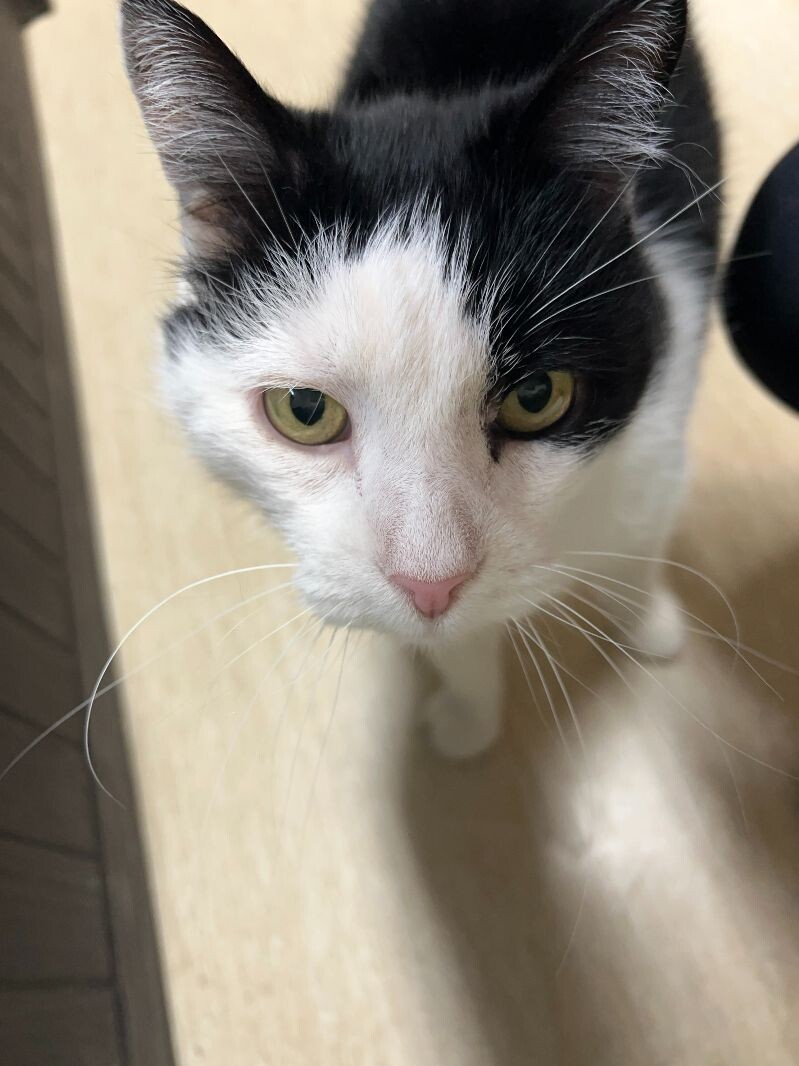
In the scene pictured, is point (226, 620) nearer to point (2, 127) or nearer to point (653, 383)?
point (653, 383)

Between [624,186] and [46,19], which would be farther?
[46,19]

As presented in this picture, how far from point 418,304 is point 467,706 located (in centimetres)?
61

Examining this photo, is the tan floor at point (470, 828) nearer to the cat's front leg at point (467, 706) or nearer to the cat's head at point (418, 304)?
the cat's front leg at point (467, 706)

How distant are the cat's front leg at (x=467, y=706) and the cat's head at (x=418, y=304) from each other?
0.29 meters

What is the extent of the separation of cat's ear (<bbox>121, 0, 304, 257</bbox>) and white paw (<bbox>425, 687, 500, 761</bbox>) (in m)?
0.63

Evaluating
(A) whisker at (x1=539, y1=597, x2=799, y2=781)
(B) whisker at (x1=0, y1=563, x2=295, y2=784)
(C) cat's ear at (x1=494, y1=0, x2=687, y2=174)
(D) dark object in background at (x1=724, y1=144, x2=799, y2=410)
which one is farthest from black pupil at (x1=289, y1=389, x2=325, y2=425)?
(A) whisker at (x1=539, y1=597, x2=799, y2=781)

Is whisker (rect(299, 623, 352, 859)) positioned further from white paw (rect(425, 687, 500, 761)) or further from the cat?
the cat

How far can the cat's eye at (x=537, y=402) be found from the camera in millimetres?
585

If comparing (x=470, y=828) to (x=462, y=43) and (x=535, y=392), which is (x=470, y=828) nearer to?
(x=535, y=392)

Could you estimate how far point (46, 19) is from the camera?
1.65 m

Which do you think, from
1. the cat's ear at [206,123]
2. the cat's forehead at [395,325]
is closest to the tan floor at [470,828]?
the cat's ear at [206,123]

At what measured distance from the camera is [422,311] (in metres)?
0.53

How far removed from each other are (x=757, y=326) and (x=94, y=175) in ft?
4.24

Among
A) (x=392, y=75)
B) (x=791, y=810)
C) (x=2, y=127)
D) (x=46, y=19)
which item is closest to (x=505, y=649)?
(x=791, y=810)
